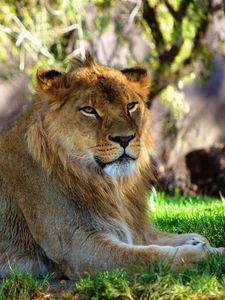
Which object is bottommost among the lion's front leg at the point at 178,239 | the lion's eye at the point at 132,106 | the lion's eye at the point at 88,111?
the lion's front leg at the point at 178,239

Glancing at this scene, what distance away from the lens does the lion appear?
17.0 feet

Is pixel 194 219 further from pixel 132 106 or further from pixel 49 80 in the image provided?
pixel 49 80

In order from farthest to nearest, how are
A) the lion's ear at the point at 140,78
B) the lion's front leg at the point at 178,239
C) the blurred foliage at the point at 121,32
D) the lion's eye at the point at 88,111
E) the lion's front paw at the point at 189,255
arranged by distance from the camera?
1. the blurred foliage at the point at 121,32
2. the lion's ear at the point at 140,78
3. the lion's front leg at the point at 178,239
4. the lion's eye at the point at 88,111
5. the lion's front paw at the point at 189,255

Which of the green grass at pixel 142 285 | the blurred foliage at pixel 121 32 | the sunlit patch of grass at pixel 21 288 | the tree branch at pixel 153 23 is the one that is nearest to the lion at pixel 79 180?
the green grass at pixel 142 285

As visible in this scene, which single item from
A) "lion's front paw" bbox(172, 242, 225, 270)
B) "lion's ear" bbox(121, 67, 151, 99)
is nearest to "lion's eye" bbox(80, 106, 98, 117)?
"lion's ear" bbox(121, 67, 151, 99)

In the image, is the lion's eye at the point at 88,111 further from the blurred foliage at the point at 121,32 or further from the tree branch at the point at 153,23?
the tree branch at the point at 153,23

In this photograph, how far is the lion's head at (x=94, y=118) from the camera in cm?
521

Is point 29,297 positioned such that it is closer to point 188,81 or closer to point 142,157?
point 142,157

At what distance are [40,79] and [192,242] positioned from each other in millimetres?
1350

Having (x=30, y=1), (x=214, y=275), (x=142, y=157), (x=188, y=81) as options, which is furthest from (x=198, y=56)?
(x=214, y=275)

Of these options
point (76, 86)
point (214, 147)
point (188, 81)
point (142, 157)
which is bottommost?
point (214, 147)

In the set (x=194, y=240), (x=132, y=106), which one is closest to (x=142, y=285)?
(x=194, y=240)

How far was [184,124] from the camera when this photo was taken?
14.0 metres

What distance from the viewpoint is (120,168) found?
17.2 feet
